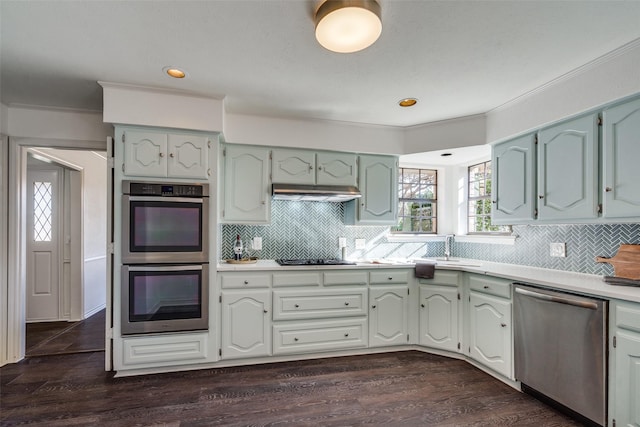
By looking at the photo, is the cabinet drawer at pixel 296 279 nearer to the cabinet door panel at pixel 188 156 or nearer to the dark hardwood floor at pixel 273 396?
the dark hardwood floor at pixel 273 396

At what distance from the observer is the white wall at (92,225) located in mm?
4253

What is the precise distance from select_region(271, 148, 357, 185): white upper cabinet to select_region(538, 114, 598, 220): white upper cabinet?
170 cm

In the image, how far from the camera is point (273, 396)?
2.35 m

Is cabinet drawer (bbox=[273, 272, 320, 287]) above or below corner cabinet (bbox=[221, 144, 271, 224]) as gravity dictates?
below

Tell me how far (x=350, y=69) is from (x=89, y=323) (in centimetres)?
436

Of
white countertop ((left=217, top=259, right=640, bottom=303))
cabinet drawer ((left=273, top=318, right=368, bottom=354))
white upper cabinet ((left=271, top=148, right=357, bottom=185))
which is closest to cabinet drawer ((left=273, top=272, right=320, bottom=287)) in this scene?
white countertop ((left=217, top=259, right=640, bottom=303))

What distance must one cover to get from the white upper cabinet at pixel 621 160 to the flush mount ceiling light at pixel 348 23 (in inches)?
67.1

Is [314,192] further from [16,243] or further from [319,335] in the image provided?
[16,243]

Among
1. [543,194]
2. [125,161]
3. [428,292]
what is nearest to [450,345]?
[428,292]

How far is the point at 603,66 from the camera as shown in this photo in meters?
2.08

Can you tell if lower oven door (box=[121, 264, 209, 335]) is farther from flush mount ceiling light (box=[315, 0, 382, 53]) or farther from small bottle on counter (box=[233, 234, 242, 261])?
flush mount ceiling light (box=[315, 0, 382, 53])

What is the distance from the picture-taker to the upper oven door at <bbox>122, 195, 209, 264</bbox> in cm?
260

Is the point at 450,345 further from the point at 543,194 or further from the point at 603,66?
the point at 603,66

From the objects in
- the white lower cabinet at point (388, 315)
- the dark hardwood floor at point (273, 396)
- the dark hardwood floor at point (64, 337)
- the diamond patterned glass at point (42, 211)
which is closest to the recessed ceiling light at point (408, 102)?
the white lower cabinet at point (388, 315)
